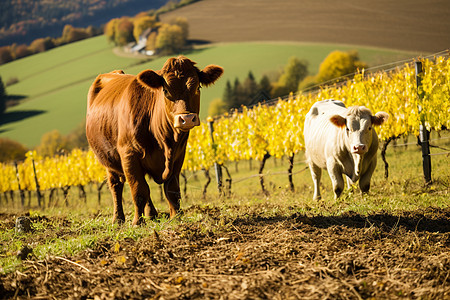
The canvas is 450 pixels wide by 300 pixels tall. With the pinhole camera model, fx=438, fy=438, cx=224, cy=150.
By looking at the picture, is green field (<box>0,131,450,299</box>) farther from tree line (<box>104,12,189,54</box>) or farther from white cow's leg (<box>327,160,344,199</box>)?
tree line (<box>104,12,189,54</box>)

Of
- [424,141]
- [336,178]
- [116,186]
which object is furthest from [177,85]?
[424,141]

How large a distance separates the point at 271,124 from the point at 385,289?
1067 cm

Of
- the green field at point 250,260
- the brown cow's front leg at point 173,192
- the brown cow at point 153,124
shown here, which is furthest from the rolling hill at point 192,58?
the green field at point 250,260

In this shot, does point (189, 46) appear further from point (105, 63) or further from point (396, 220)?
point (396, 220)

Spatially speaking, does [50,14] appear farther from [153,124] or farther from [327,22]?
[153,124]

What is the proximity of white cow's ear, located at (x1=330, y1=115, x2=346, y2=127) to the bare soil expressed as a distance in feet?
83.6

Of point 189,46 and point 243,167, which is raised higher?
point 189,46

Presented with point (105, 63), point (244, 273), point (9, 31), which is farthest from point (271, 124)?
point (9, 31)

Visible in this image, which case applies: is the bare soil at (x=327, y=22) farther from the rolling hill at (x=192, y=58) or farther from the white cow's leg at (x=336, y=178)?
the white cow's leg at (x=336, y=178)

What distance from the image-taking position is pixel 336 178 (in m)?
7.85

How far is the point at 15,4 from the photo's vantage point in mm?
91938

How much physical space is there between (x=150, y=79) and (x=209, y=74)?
77cm

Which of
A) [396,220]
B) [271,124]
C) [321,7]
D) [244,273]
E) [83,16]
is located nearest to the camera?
[244,273]

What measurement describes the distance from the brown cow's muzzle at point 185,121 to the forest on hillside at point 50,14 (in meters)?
83.4
